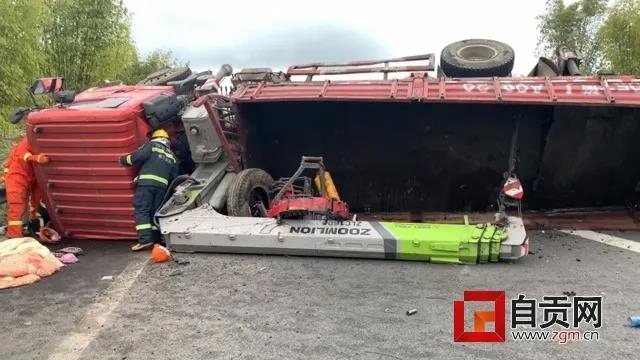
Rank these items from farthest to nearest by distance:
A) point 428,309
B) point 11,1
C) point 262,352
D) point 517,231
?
point 11,1, point 517,231, point 428,309, point 262,352

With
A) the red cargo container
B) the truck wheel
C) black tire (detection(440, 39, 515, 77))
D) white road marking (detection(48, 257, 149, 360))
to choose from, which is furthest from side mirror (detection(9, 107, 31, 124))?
black tire (detection(440, 39, 515, 77))

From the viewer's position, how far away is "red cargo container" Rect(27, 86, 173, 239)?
5.22 meters

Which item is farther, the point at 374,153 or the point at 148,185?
the point at 374,153

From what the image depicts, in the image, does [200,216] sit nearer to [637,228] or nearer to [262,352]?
[262,352]

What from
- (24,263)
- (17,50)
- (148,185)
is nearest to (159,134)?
(148,185)

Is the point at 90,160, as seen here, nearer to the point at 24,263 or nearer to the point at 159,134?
the point at 159,134

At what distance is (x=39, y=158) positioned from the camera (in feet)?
17.6

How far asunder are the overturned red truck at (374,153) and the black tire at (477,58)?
2 centimetres

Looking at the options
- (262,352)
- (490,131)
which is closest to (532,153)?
(490,131)

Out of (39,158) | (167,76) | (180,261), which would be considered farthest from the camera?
(167,76)

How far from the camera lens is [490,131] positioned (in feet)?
19.2

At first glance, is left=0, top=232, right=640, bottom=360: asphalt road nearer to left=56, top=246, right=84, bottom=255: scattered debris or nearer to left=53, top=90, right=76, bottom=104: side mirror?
left=56, top=246, right=84, bottom=255: scattered debris

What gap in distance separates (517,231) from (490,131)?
1483mm

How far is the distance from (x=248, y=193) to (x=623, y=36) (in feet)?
68.6
